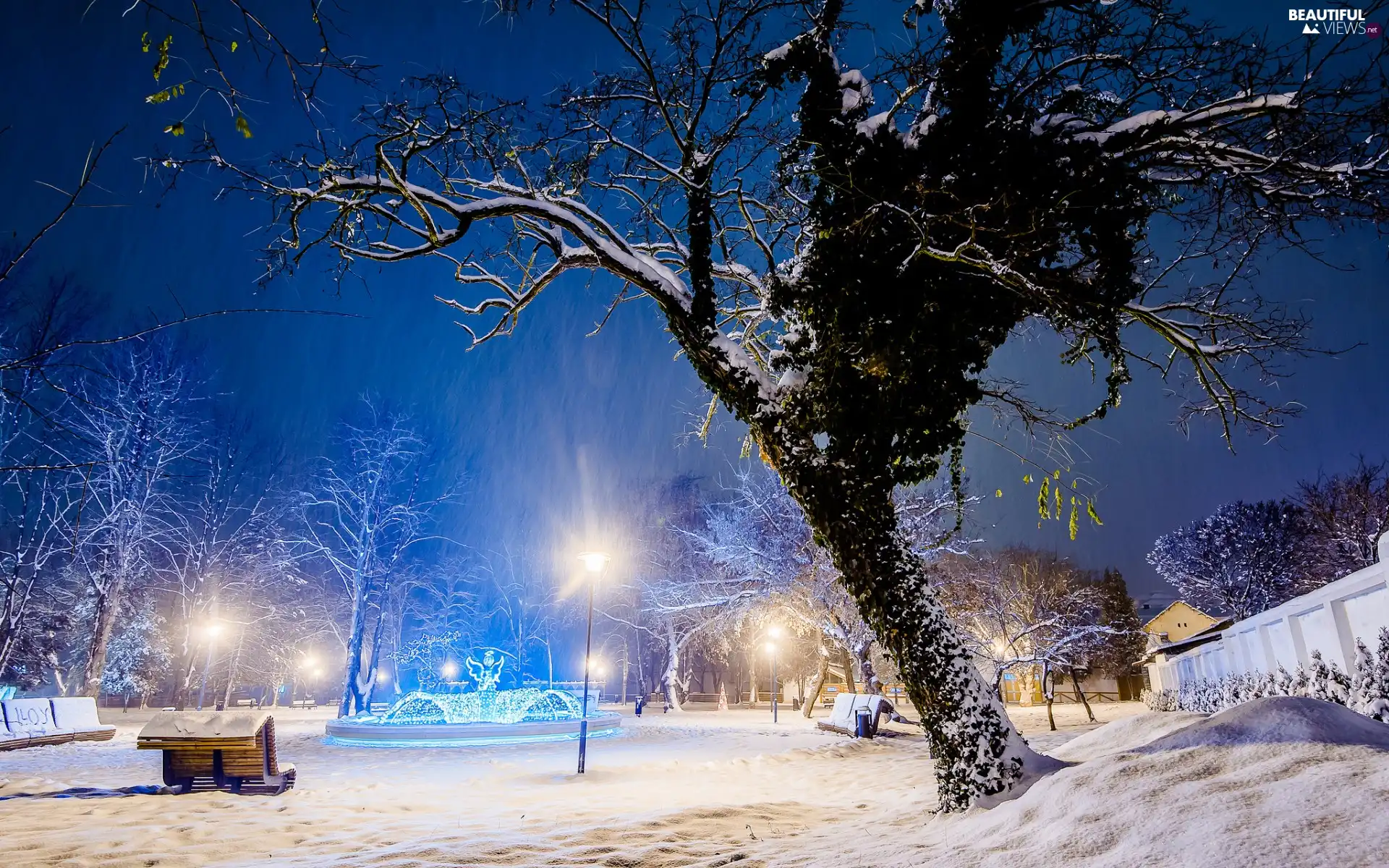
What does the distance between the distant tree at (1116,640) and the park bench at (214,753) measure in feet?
143

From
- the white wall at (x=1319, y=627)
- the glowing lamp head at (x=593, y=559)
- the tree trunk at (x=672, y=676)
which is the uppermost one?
the glowing lamp head at (x=593, y=559)

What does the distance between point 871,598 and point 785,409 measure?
1640 millimetres

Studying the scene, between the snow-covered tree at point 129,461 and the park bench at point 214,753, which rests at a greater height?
the snow-covered tree at point 129,461

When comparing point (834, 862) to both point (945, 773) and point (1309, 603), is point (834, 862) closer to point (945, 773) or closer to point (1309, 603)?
point (945, 773)

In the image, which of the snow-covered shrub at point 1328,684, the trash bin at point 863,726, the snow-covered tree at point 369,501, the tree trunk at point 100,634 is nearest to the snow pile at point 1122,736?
the snow-covered shrub at point 1328,684

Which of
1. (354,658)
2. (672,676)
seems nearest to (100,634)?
(354,658)

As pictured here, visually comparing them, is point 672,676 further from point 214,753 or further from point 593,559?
point 214,753

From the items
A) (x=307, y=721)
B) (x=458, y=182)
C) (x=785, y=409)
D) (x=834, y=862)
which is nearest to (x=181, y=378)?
(x=307, y=721)

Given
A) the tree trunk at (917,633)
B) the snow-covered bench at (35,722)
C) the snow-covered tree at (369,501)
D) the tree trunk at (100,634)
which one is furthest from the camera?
the snow-covered tree at (369,501)

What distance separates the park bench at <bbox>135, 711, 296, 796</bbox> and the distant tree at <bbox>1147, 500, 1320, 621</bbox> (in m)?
40.2

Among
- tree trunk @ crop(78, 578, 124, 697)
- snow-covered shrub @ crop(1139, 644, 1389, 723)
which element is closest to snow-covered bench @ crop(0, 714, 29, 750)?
tree trunk @ crop(78, 578, 124, 697)

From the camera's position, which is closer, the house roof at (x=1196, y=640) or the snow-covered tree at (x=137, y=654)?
the house roof at (x=1196, y=640)

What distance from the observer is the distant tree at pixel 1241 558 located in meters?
33.4

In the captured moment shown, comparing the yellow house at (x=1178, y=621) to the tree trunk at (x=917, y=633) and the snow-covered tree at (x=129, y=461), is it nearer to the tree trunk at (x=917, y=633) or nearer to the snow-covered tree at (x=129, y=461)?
the tree trunk at (x=917, y=633)
